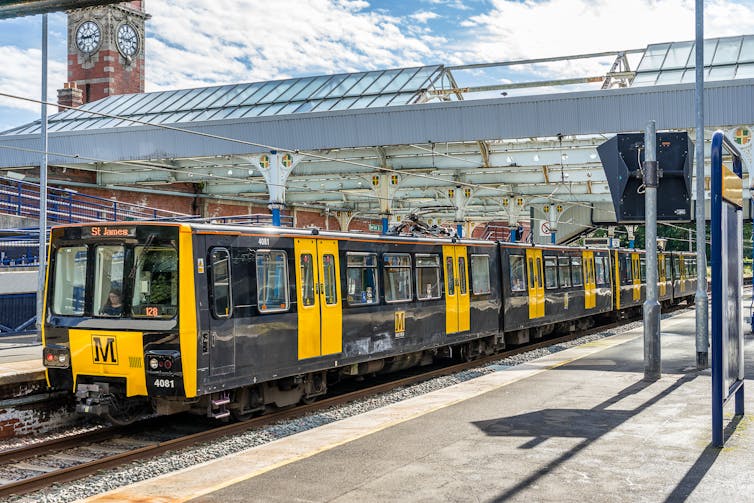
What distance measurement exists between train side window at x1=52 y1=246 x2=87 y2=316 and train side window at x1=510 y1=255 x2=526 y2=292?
1199 cm

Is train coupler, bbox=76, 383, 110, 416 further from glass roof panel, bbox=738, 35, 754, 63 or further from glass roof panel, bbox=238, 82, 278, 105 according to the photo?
glass roof panel, bbox=238, 82, 278, 105

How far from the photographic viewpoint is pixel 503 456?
27.4ft

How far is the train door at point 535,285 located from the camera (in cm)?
2228

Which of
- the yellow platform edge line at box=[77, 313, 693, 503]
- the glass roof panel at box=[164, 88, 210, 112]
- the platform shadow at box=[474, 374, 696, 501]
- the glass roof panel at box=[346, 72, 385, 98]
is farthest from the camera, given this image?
the glass roof panel at box=[164, 88, 210, 112]

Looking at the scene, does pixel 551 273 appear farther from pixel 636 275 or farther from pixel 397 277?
pixel 636 275

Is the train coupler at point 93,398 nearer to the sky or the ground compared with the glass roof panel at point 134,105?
nearer to the ground

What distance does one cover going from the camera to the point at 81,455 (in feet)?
34.5

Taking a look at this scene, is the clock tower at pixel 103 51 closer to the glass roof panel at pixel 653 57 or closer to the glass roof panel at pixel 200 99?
the glass roof panel at pixel 200 99

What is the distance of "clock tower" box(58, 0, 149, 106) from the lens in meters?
70.0

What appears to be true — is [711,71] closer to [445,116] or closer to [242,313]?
[445,116]

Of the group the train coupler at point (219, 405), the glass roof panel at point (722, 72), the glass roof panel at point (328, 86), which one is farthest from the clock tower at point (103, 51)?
the train coupler at point (219, 405)

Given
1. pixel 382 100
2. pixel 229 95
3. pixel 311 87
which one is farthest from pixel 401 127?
pixel 229 95

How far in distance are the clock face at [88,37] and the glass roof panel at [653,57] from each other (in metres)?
53.0

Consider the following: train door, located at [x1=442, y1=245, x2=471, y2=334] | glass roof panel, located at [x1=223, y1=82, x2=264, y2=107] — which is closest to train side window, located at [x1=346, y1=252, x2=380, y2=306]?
train door, located at [x1=442, y1=245, x2=471, y2=334]
